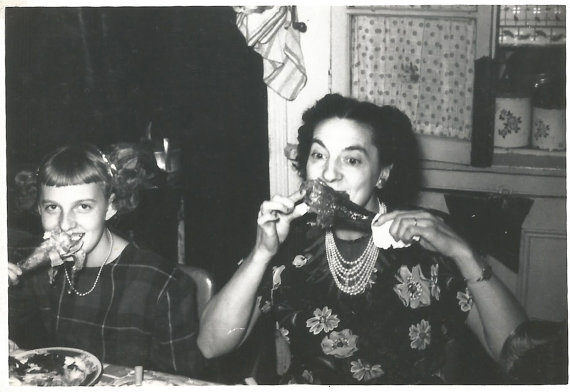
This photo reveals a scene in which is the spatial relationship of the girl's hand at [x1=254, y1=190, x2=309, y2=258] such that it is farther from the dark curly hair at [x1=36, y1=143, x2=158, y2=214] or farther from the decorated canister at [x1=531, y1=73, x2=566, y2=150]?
the decorated canister at [x1=531, y1=73, x2=566, y2=150]

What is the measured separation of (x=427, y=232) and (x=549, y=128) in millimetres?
368

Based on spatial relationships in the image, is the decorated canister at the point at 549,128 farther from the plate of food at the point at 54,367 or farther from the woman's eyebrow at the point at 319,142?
the plate of food at the point at 54,367

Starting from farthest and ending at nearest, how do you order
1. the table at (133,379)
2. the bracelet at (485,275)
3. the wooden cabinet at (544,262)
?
the wooden cabinet at (544,262) < the bracelet at (485,275) < the table at (133,379)

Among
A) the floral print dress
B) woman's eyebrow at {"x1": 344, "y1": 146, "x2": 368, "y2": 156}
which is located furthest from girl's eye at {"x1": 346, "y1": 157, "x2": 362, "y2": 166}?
the floral print dress

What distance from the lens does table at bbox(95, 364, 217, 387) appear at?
1.09m

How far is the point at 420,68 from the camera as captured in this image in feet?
4.51

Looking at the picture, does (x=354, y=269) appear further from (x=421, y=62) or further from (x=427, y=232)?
(x=421, y=62)

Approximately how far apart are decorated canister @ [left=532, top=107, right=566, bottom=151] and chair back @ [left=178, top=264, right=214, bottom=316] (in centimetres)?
75

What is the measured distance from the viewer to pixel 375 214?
1.24 m

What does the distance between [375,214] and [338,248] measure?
0.35 ft

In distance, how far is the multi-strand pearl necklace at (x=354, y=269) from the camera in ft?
4.13

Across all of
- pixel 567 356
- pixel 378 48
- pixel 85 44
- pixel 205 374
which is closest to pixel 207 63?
pixel 85 44

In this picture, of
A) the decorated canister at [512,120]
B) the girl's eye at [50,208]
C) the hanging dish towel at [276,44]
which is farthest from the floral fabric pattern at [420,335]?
the girl's eye at [50,208]

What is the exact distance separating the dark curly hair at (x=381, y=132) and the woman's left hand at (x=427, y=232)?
12 centimetres
